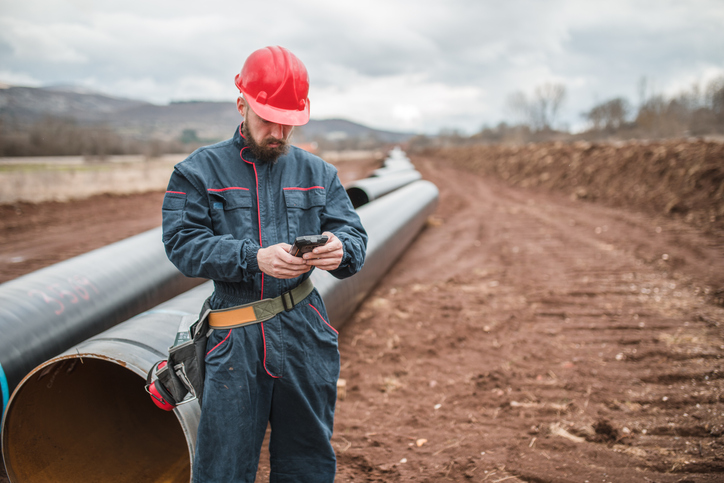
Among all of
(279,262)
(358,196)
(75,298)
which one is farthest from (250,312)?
(358,196)

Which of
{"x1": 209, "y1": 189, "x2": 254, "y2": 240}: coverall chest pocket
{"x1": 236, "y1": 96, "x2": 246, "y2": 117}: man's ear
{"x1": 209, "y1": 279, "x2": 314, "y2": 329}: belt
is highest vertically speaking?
{"x1": 236, "y1": 96, "x2": 246, "y2": 117}: man's ear

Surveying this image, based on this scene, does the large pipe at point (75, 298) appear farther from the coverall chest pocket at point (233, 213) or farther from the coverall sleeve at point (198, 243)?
the coverall chest pocket at point (233, 213)

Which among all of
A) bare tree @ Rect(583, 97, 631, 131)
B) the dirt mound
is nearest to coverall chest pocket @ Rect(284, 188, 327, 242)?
the dirt mound

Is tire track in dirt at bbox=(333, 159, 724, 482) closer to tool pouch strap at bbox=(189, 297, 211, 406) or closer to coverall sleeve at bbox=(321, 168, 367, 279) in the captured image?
tool pouch strap at bbox=(189, 297, 211, 406)

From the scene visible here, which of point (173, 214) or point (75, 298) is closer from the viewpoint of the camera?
point (173, 214)

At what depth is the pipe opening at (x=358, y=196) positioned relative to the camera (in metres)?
6.94

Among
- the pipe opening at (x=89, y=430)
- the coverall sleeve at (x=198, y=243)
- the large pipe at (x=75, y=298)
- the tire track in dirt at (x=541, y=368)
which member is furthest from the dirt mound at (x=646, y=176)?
the pipe opening at (x=89, y=430)

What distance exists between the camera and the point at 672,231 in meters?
7.67

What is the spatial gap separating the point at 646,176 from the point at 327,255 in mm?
12454

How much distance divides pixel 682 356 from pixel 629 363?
0.46m

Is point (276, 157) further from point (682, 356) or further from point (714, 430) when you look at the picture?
point (682, 356)

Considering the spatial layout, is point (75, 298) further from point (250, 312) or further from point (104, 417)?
point (250, 312)

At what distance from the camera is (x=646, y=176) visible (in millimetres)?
11023

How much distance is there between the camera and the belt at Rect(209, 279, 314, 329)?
162 centimetres
